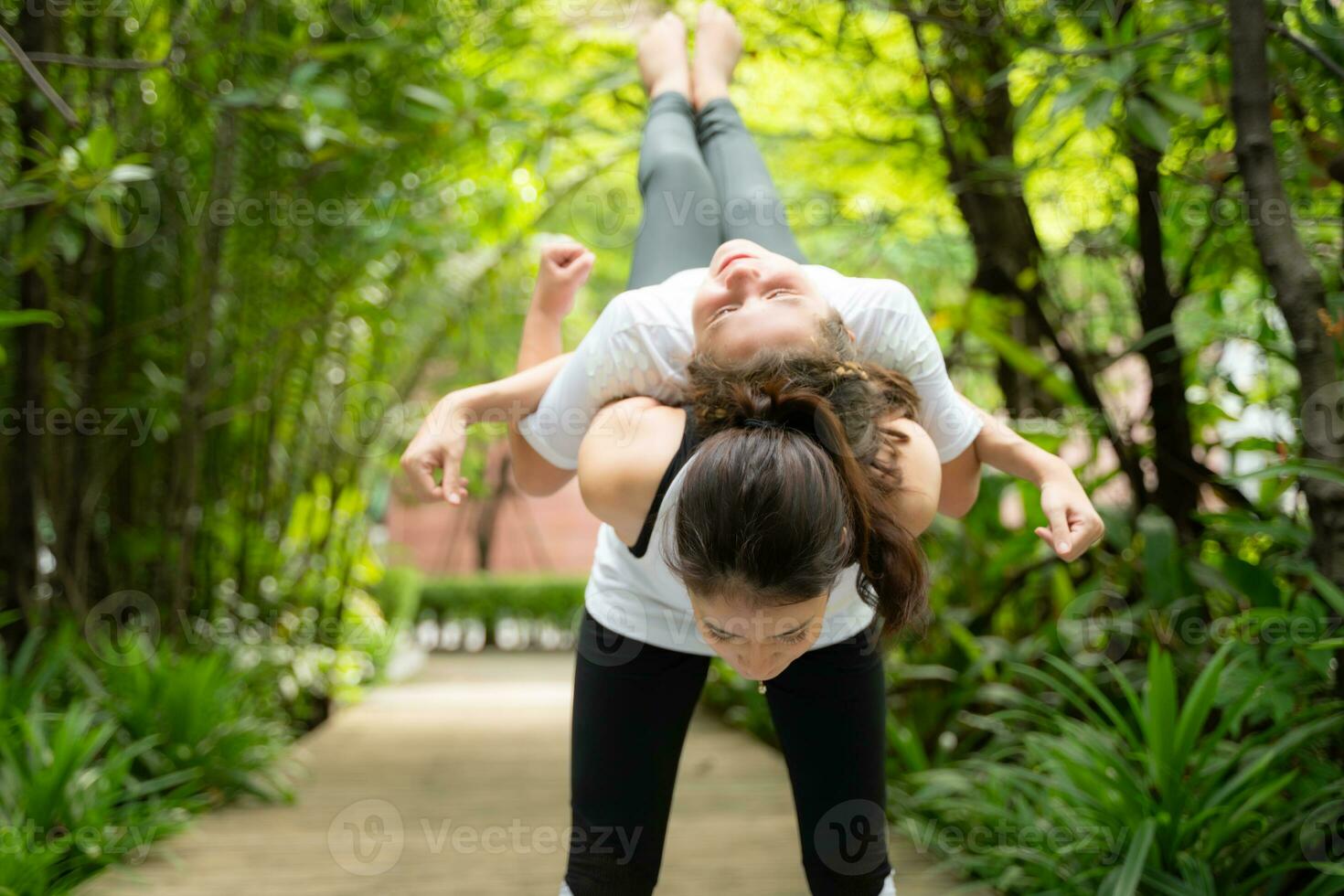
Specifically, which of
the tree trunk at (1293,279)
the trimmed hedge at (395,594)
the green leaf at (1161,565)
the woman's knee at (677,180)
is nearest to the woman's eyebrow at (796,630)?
the woman's knee at (677,180)

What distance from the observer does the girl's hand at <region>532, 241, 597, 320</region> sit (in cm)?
168

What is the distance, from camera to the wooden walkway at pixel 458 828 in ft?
7.92

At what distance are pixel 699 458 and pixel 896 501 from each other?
260 millimetres

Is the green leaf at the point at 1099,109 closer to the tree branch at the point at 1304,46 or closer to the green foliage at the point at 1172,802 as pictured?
the tree branch at the point at 1304,46

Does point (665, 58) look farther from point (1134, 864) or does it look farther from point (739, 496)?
→ point (1134, 864)

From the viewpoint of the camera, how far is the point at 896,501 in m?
1.28

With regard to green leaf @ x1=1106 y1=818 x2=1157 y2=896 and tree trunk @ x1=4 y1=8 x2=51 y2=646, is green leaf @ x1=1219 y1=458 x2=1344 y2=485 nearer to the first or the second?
green leaf @ x1=1106 y1=818 x2=1157 y2=896

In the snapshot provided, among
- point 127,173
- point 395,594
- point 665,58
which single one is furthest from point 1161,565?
point 395,594

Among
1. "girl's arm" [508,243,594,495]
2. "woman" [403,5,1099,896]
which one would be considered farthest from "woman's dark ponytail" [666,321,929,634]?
"girl's arm" [508,243,594,495]

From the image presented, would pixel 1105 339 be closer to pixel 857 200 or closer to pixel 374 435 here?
pixel 857 200

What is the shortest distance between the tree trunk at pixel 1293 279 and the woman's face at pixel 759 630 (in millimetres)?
1084

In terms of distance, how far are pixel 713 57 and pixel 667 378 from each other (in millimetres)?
933

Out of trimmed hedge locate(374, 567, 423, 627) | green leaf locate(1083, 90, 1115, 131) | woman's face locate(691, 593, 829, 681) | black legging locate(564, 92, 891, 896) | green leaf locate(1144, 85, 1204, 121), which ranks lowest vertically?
trimmed hedge locate(374, 567, 423, 627)

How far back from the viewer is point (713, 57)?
2.08 metres
